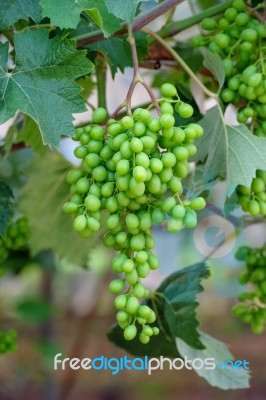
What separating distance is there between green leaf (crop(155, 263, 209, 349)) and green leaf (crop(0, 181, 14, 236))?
0.31 m

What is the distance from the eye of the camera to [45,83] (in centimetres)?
90

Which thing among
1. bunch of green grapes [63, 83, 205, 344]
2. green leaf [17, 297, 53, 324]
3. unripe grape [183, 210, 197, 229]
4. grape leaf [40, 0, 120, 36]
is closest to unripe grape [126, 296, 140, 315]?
bunch of green grapes [63, 83, 205, 344]

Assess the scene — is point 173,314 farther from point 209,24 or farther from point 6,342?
point 209,24

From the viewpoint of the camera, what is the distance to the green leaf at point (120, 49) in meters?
1.08

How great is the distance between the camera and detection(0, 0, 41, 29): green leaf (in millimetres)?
939

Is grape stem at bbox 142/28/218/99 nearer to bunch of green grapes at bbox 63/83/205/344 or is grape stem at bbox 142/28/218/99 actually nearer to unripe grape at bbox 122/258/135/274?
bunch of green grapes at bbox 63/83/205/344

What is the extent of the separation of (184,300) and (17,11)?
0.55 meters

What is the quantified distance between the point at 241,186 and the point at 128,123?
0.81ft

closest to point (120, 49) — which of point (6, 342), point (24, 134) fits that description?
point (24, 134)

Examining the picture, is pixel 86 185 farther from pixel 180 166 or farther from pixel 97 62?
pixel 97 62

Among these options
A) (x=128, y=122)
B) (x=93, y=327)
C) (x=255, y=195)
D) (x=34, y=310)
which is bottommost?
(x=93, y=327)

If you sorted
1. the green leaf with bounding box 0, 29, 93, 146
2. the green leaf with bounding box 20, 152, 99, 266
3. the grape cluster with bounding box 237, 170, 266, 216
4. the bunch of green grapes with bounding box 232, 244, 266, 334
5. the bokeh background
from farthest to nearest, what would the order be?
the bokeh background, the green leaf with bounding box 20, 152, 99, 266, the bunch of green grapes with bounding box 232, 244, 266, 334, the grape cluster with bounding box 237, 170, 266, 216, the green leaf with bounding box 0, 29, 93, 146

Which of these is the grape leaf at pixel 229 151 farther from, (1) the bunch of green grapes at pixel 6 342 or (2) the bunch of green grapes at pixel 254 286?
(1) the bunch of green grapes at pixel 6 342

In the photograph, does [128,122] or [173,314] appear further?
[173,314]
